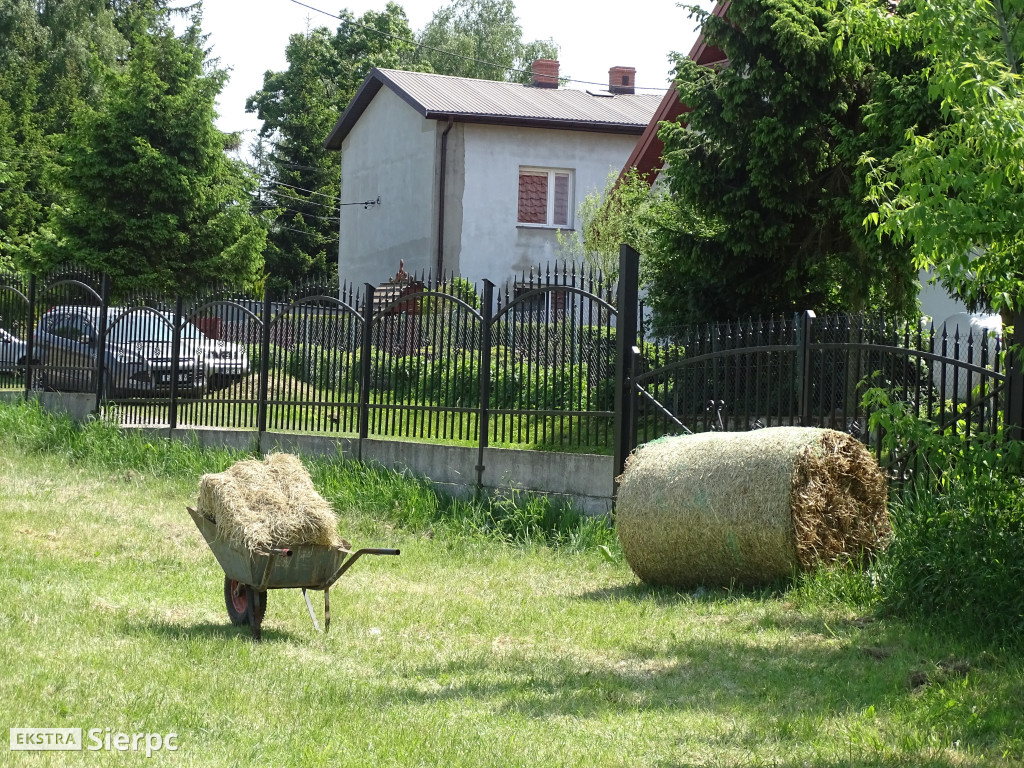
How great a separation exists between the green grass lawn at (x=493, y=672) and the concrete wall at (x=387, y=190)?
835 inches

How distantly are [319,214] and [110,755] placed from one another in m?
46.8

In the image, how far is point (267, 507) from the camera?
23.4 ft

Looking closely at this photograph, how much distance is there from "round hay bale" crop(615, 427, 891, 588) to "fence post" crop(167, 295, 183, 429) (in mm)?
8504

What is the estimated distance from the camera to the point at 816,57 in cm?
1302

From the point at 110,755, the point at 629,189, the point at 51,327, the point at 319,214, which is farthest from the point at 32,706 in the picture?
the point at 319,214

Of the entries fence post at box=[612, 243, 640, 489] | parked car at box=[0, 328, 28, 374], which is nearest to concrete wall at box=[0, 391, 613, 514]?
fence post at box=[612, 243, 640, 489]

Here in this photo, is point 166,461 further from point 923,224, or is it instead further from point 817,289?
point 923,224

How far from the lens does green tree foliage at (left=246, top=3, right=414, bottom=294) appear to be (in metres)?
49.6

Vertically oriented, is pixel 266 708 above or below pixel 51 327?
below

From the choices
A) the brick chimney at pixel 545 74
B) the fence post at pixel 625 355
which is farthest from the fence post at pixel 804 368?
the brick chimney at pixel 545 74

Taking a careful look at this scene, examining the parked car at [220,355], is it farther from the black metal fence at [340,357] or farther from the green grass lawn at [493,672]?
the green grass lawn at [493,672]

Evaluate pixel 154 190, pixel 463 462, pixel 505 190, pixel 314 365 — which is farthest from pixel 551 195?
pixel 463 462

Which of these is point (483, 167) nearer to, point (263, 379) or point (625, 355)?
point (263, 379)

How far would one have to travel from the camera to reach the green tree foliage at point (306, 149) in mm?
49625
